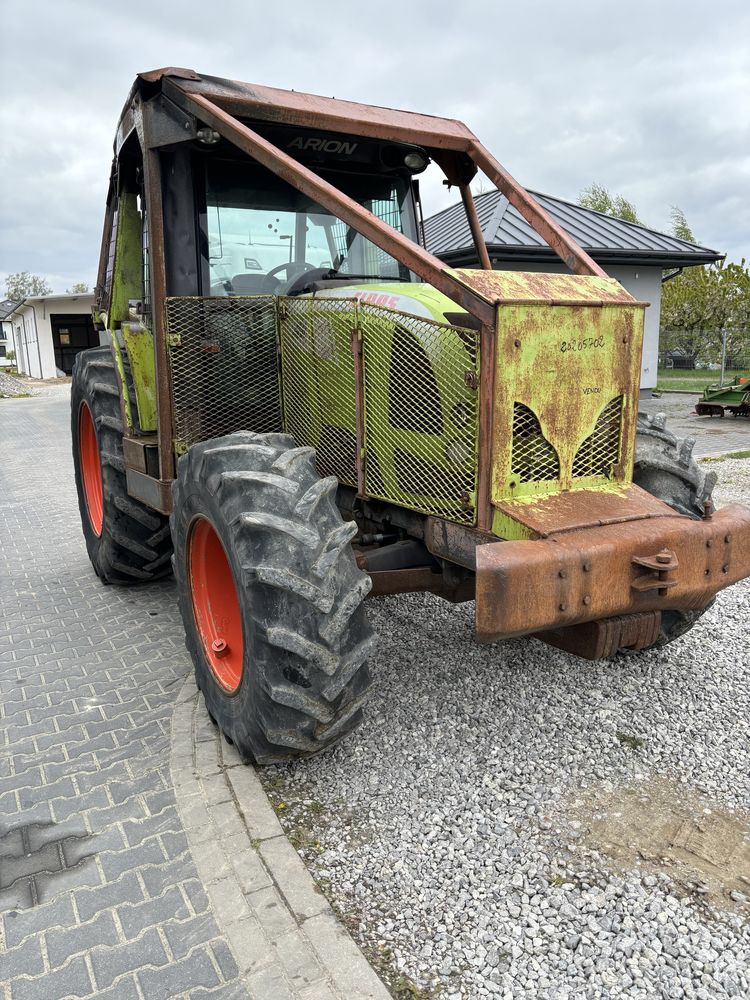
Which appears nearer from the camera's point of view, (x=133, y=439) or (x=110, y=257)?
(x=133, y=439)

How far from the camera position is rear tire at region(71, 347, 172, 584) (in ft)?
15.9

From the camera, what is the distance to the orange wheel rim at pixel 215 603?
3.39 metres

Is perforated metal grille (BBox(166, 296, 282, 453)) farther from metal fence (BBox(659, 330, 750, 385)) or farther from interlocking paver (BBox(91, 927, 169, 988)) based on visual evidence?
metal fence (BBox(659, 330, 750, 385))

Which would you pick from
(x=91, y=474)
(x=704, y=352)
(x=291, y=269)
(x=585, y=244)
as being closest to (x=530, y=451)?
(x=291, y=269)

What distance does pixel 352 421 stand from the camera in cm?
354

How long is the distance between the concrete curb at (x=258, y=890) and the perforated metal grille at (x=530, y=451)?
1548 mm

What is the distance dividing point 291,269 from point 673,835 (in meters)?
3.12

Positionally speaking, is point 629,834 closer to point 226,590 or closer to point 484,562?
point 484,562

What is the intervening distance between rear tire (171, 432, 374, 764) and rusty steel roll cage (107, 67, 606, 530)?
591 millimetres

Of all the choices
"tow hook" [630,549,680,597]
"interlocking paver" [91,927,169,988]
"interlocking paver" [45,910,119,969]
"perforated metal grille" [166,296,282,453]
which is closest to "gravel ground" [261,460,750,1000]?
"interlocking paver" [91,927,169,988]

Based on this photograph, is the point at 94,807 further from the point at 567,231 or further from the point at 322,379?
the point at 567,231

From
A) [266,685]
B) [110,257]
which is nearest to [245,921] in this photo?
[266,685]

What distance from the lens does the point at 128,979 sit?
7.19 feet

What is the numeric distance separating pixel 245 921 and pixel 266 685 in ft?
2.40
